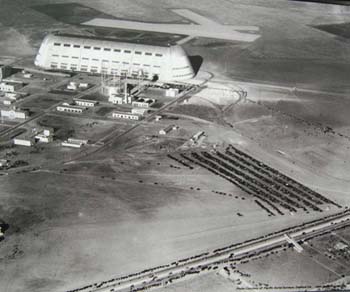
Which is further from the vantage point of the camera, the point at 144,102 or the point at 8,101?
the point at 144,102

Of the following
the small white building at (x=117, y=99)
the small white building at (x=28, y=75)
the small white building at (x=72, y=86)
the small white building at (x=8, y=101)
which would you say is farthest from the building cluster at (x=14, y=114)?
the small white building at (x=28, y=75)

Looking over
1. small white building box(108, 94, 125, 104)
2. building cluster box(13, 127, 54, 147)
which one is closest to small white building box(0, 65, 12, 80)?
small white building box(108, 94, 125, 104)

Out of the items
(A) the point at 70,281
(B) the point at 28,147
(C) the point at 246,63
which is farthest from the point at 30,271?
(C) the point at 246,63

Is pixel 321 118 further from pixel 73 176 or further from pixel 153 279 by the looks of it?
pixel 153 279

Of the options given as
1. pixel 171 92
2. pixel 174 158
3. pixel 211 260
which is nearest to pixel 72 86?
pixel 171 92

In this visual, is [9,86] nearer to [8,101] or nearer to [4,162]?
[8,101]

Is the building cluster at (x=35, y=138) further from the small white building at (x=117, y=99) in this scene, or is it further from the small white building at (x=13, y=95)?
the small white building at (x=117, y=99)

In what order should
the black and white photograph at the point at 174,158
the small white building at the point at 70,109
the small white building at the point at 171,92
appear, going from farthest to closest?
the small white building at the point at 171,92 → the small white building at the point at 70,109 → the black and white photograph at the point at 174,158
